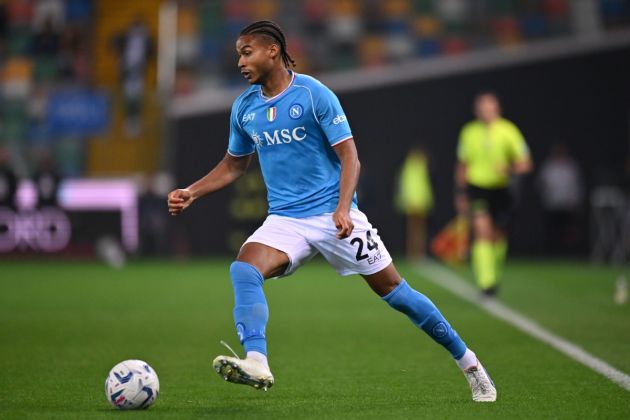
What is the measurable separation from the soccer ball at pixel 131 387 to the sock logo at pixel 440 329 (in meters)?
1.54

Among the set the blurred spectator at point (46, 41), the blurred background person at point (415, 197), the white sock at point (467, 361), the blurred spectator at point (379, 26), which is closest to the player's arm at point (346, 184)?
the white sock at point (467, 361)

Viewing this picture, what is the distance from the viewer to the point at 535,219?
24531mm

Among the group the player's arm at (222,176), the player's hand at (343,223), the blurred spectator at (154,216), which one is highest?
the player's arm at (222,176)

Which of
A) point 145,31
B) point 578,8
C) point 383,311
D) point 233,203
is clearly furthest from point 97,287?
point 578,8

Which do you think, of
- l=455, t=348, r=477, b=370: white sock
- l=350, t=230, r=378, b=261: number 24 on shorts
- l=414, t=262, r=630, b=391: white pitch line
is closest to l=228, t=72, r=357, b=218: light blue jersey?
l=350, t=230, r=378, b=261: number 24 on shorts

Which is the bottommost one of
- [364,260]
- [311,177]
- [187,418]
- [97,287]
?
[97,287]

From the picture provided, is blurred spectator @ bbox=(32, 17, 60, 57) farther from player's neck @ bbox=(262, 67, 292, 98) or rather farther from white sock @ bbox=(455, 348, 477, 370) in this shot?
white sock @ bbox=(455, 348, 477, 370)

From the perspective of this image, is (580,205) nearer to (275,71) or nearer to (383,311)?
(383,311)

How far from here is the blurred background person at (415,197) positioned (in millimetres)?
23766

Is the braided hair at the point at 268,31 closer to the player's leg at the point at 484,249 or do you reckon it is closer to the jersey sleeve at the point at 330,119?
the jersey sleeve at the point at 330,119

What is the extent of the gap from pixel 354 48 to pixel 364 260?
18.9m

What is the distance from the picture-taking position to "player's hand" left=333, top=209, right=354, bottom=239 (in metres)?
6.34

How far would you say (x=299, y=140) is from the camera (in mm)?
6680

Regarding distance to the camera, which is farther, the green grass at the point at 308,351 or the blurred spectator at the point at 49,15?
the blurred spectator at the point at 49,15
